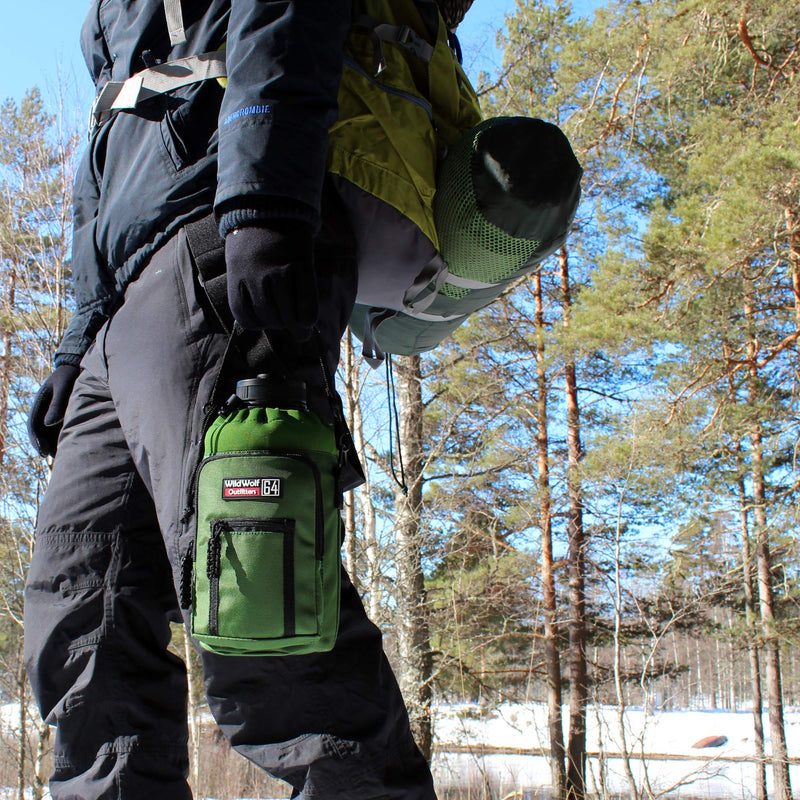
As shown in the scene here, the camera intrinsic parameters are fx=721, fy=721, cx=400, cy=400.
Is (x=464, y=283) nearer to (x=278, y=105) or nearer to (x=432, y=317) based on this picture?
(x=432, y=317)

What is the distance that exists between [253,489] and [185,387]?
210mm

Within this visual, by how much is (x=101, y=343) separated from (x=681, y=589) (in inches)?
473

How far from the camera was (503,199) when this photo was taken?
127 cm

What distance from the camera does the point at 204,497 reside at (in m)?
0.97

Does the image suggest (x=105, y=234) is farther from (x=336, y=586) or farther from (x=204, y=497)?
(x=336, y=586)

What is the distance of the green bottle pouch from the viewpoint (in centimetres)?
92

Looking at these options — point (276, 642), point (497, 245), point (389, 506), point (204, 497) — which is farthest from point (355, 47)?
point (389, 506)

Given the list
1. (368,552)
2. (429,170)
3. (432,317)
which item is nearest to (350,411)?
(368,552)

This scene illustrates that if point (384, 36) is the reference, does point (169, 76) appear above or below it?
below

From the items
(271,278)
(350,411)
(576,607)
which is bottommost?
(576,607)

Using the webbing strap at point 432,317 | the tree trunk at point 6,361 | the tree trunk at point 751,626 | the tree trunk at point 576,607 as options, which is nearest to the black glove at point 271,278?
the webbing strap at point 432,317

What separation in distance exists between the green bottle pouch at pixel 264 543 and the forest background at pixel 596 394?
20.1 feet

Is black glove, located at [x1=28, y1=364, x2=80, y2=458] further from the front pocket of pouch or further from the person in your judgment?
the front pocket of pouch

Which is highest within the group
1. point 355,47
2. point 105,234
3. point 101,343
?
point 355,47
